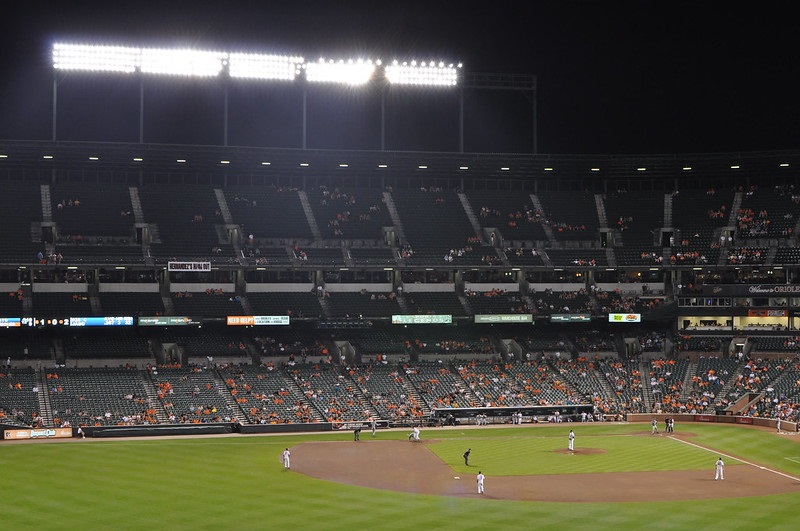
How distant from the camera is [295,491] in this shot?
4406 cm

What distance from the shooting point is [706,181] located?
316 feet

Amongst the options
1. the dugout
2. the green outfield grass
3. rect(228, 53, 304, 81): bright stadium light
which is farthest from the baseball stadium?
the green outfield grass

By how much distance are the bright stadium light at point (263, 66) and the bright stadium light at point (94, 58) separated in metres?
8.37

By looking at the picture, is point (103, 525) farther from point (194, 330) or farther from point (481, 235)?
point (481, 235)

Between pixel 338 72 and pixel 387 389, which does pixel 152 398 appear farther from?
pixel 338 72

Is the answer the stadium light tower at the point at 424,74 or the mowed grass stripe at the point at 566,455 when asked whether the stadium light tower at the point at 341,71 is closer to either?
the stadium light tower at the point at 424,74

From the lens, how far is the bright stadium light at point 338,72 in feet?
274

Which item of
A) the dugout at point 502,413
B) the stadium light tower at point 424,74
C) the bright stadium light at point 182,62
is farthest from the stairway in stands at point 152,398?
the stadium light tower at point 424,74

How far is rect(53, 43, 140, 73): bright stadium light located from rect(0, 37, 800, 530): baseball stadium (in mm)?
189

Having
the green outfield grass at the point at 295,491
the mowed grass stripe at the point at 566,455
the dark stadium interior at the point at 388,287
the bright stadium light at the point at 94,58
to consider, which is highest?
the bright stadium light at the point at 94,58

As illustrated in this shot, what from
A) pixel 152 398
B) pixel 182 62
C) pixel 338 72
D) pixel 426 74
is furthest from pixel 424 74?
pixel 152 398

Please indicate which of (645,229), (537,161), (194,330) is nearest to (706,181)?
(645,229)

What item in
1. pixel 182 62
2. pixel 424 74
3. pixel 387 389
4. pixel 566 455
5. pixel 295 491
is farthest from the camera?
pixel 424 74

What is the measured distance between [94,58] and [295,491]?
162ft
